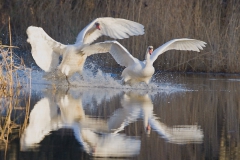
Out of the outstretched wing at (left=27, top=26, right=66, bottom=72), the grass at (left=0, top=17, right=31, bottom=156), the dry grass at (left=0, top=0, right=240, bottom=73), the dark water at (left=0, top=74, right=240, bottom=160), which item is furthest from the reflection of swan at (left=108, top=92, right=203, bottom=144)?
the dry grass at (left=0, top=0, right=240, bottom=73)

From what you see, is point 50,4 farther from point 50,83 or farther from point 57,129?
point 57,129

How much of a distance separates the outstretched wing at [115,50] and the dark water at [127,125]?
0.64 m

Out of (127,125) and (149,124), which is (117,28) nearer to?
(149,124)

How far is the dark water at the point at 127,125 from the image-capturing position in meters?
7.12

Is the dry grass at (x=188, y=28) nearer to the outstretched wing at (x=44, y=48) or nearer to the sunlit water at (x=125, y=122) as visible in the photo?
the sunlit water at (x=125, y=122)

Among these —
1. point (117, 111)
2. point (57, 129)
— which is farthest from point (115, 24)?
point (57, 129)

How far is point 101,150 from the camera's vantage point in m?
7.13

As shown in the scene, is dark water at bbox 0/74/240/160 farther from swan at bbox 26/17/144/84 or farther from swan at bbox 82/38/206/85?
swan at bbox 26/17/144/84

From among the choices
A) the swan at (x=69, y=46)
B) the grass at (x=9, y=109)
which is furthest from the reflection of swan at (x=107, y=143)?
the swan at (x=69, y=46)

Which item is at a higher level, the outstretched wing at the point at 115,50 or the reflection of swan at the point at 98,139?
the outstretched wing at the point at 115,50

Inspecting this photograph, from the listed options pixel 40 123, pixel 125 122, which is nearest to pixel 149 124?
pixel 125 122

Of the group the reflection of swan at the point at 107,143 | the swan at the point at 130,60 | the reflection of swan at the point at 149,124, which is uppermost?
the swan at the point at 130,60

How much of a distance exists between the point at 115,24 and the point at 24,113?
594 cm

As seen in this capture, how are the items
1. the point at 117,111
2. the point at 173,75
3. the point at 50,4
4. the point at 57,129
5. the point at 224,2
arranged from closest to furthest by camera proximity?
the point at 57,129, the point at 117,111, the point at 173,75, the point at 224,2, the point at 50,4
